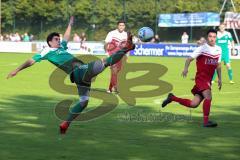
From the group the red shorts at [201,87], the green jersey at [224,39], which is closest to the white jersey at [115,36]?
the green jersey at [224,39]

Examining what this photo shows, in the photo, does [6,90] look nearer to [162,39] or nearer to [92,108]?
[92,108]

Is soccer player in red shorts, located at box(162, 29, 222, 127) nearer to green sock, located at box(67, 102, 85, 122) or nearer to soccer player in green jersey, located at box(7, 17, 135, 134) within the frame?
soccer player in green jersey, located at box(7, 17, 135, 134)

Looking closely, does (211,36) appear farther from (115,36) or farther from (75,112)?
(115,36)

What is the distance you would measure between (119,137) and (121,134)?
0.31 m

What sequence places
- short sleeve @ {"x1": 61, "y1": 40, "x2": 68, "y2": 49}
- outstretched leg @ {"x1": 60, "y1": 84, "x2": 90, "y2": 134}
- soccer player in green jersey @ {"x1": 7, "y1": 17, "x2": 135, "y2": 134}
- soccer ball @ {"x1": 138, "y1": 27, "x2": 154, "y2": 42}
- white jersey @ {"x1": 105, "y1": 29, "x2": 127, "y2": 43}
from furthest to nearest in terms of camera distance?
white jersey @ {"x1": 105, "y1": 29, "x2": 127, "y2": 43}, soccer ball @ {"x1": 138, "y1": 27, "x2": 154, "y2": 42}, short sleeve @ {"x1": 61, "y1": 40, "x2": 68, "y2": 49}, soccer player in green jersey @ {"x1": 7, "y1": 17, "x2": 135, "y2": 134}, outstretched leg @ {"x1": 60, "y1": 84, "x2": 90, "y2": 134}

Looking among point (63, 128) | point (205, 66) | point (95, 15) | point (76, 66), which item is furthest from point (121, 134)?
point (95, 15)

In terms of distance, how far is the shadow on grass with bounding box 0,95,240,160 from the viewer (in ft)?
28.6

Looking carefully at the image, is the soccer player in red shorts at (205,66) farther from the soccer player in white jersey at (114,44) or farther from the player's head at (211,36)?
the soccer player in white jersey at (114,44)

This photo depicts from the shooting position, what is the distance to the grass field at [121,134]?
8.73 m

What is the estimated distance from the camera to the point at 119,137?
1012 cm

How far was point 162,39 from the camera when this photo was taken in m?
59.7

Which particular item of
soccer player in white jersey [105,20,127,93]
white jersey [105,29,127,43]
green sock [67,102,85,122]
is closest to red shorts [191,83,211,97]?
green sock [67,102,85,122]

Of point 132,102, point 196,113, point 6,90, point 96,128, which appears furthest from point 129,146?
point 6,90

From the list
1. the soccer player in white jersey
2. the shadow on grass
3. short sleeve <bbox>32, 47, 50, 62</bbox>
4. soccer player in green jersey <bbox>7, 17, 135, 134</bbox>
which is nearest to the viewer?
the shadow on grass
